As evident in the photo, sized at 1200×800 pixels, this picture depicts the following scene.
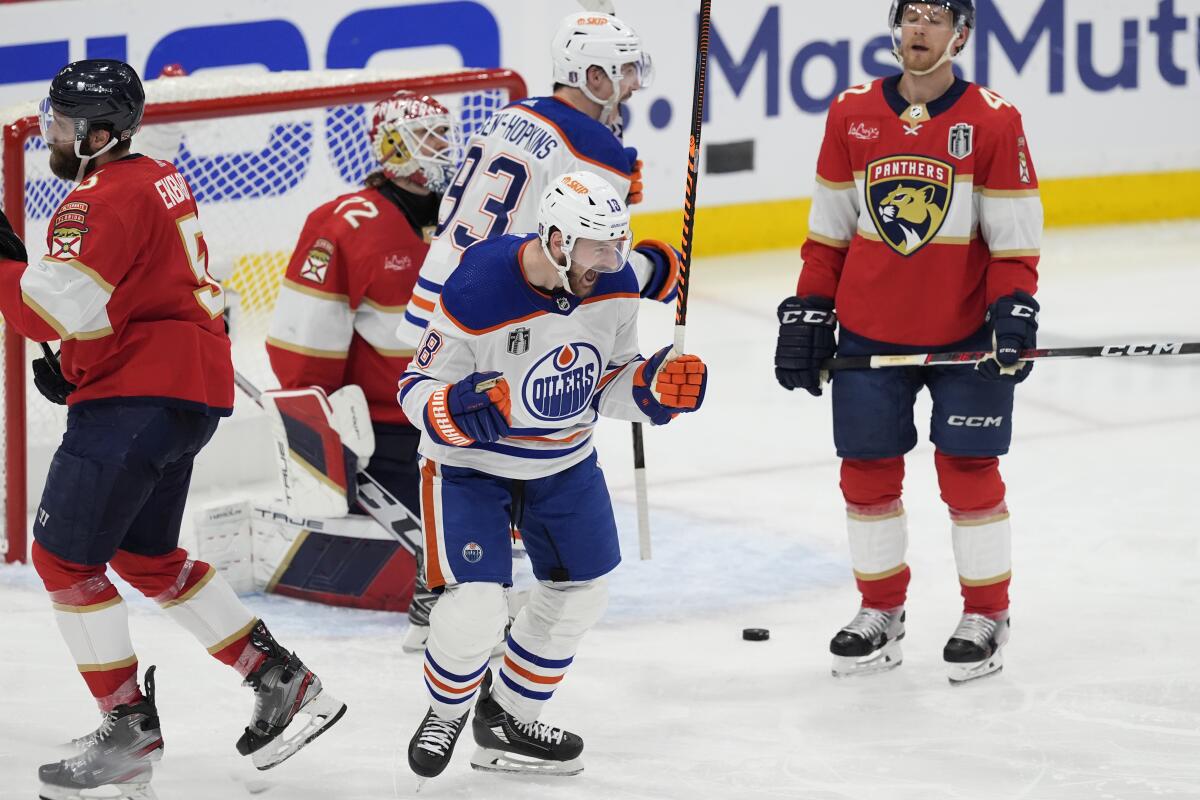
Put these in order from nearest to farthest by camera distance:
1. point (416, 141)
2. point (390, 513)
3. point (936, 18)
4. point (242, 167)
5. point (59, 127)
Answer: point (59, 127) → point (936, 18) → point (416, 141) → point (390, 513) → point (242, 167)

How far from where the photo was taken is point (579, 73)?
158 inches

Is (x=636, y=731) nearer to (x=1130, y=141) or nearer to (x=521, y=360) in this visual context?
(x=521, y=360)

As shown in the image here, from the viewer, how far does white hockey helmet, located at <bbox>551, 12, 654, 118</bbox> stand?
3982 mm

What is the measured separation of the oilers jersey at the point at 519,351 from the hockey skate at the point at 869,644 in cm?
89

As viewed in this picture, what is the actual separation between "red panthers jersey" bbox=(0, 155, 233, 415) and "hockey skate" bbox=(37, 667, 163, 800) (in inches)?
19.3

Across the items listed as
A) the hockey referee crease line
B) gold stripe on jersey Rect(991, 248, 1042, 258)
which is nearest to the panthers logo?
gold stripe on jersey Rect(991, 248, 1042, 258)

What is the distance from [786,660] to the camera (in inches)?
159

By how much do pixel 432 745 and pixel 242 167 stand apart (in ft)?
8.98

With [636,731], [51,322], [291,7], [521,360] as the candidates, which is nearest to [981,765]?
[636,731]

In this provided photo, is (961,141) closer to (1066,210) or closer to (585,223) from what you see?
(585,223)

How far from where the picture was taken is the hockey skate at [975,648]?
12.7 feet

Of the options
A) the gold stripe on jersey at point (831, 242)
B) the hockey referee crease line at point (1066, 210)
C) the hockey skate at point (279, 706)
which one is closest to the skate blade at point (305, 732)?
the hockey skate at point (279, 706)

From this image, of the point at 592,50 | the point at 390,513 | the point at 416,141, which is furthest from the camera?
the point at 390,513

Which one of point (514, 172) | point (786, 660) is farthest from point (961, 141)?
point (786, 660)
